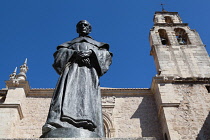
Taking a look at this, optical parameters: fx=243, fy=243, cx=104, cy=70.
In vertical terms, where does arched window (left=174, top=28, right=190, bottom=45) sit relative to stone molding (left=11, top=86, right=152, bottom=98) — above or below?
above

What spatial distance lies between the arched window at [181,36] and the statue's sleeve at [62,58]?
14155 mm

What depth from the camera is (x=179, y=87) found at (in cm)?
1230

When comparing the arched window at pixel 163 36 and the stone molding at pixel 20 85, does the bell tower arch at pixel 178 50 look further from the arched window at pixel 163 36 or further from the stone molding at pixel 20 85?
the stone molding at pixel 20 85

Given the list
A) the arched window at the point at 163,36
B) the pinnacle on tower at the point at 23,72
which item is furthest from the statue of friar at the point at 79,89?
the arched window at the point at 163,36

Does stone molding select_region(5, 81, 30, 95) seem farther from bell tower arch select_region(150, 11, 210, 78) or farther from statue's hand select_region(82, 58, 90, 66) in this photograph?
statue's hand select_region(82, 58, 90, 66)

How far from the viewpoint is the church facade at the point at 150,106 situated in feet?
34.8

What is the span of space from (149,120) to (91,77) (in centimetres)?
881

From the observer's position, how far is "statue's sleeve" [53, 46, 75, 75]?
3.55 metres

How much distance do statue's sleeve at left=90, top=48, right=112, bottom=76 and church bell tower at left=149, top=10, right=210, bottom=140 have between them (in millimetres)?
7113

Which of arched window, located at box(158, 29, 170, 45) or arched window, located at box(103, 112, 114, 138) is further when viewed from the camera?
arched window, located at box(158, 29, 170, 45)

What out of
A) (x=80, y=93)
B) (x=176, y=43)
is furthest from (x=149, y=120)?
(x=80, y=93)

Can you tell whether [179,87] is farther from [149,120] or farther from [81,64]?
[81,64]

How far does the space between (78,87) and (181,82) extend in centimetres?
1025

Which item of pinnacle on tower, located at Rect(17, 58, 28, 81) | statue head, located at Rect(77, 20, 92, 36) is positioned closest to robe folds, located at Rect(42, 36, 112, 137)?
statue head, located at Rect(77, 20, 92, 36)
